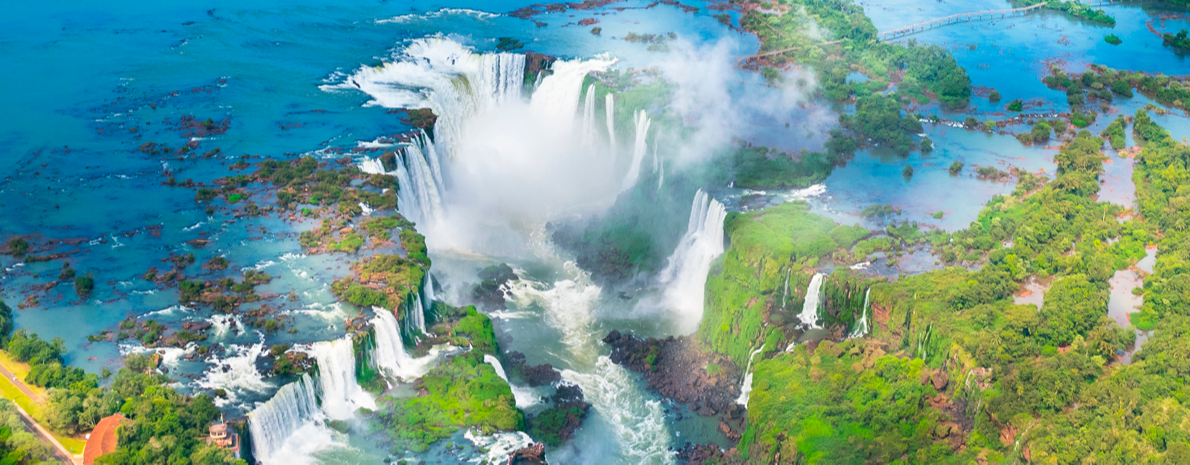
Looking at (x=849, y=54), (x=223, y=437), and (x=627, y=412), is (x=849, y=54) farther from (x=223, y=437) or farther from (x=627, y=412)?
(x=223, y=437)

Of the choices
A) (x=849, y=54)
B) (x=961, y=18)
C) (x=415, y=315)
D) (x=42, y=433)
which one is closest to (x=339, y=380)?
(x=415, y=315)

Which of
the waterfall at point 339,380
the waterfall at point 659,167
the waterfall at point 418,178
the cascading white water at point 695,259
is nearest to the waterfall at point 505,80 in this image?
the waterfall at point 418,178

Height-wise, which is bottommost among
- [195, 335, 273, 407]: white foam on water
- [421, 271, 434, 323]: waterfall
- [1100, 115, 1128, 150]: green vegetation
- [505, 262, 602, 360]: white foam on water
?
[505, 262, 602, 360]: white foam on water

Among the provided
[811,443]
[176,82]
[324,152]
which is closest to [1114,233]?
[811,443]

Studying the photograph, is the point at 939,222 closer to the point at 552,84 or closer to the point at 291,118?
the point at 552,84

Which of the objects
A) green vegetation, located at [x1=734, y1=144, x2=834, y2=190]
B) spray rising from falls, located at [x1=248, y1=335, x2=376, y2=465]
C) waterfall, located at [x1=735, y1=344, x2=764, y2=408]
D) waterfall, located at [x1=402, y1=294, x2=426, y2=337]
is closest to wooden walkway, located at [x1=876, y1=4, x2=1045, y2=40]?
green vegetation, located at [x1=734, y1=144, x2=834, y2=190]

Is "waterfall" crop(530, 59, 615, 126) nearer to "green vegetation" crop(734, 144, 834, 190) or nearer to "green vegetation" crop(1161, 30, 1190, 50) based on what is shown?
"green vegetation" crop(734, 144, 834, 190)
